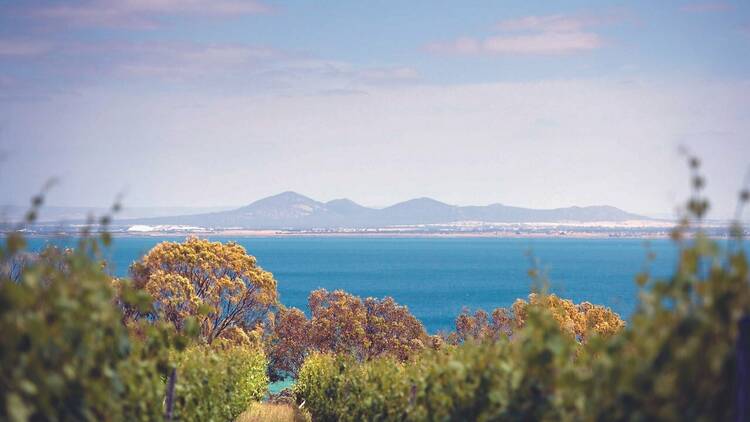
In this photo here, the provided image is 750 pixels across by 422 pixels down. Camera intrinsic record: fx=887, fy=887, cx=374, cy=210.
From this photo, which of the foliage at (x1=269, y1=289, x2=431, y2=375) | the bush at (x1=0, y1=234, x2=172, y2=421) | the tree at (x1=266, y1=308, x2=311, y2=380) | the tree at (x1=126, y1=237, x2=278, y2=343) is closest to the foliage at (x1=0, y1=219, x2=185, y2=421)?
the bush at (x1=0, y1=234, x2=172, y2=421)

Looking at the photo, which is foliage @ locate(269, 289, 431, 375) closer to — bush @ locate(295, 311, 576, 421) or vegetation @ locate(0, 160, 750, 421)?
bush @ locate(295, 311, 576, 421)

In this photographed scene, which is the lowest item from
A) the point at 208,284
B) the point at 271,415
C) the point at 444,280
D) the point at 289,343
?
the point at 444,280

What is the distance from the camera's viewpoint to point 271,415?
2220cm

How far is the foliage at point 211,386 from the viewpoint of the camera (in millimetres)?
13230

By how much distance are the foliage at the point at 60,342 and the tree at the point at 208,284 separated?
2581cm

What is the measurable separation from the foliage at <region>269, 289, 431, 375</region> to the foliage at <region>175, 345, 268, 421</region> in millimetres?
16631

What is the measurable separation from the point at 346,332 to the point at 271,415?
15763 millimetres

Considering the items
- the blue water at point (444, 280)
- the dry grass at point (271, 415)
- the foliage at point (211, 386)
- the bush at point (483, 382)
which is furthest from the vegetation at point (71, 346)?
the blue water at point (444, 280)

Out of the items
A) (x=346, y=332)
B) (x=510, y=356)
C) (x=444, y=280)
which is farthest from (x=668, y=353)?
(x=444, y=280)

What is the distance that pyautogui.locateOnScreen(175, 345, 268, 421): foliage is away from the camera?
521 inches

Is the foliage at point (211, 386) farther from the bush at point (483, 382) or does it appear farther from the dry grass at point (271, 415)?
the bush at point (483, 382)

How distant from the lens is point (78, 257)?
5980 mm

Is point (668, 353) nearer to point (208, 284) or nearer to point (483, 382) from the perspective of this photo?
point (483, 382)

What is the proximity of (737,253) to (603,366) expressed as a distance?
1.10m
